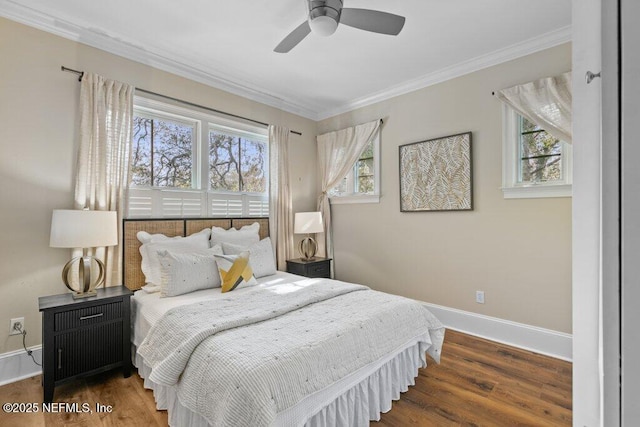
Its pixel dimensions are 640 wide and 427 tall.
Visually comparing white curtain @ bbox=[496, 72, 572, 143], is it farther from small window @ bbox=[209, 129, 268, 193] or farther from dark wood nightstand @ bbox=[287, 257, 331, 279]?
small window @ bbox=[209, 129, 268, 193]

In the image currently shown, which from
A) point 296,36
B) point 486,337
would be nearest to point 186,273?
point 296,36

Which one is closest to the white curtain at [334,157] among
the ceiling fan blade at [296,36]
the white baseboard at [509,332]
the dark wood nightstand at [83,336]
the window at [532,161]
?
the window at [532,161]

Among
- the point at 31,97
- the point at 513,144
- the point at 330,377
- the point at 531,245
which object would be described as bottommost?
the point at 330,377

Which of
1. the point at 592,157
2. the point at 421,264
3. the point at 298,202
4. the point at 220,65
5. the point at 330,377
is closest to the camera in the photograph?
the point at 592,157

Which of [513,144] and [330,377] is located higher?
[513,144]

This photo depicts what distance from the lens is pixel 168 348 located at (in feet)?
5.84

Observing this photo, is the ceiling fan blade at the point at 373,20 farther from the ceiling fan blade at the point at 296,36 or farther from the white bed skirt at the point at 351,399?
the white bed skirt at the point at 351,399

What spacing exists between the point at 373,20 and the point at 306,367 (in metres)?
2.16

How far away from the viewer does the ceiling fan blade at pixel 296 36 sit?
7.07 feet

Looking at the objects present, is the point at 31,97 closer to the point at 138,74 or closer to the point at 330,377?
the point at 138,74

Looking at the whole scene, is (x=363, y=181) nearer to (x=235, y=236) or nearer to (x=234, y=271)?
(x=235, y=236)

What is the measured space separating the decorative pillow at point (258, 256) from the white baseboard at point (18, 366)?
5.33 ft

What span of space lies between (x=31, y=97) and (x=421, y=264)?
391cm

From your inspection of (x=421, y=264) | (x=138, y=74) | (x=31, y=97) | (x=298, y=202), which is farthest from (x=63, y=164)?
(x=421, y=264)
